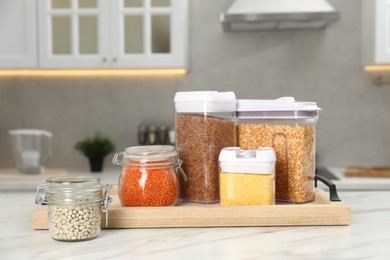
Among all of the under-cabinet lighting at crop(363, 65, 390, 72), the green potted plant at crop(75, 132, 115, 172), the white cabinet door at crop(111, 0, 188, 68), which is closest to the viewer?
the white cabinet door at crop(111, 0, 188, 68)

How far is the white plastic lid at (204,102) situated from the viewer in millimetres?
1256

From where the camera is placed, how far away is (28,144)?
2.90 m

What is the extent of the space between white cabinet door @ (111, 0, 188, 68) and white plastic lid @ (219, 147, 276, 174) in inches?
68.4

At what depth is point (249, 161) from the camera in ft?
3.70

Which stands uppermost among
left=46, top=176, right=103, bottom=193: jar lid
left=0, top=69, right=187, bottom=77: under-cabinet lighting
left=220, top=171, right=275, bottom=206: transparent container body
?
left=0, top=69, right=187, bottom=77: under-cabinet lighting

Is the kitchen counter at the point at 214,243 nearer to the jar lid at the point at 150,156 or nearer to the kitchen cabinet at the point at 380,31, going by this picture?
the jar lid at the point at 150,156

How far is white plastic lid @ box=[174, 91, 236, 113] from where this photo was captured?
4.12 ft

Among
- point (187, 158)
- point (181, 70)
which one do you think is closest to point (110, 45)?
point (181, 70)

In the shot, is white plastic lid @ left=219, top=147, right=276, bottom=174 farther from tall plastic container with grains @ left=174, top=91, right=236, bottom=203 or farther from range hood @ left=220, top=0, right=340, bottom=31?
range hood @ left=220, top=0, right=340, bottom=31

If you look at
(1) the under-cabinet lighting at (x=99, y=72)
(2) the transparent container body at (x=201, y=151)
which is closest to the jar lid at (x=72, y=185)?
(2) the transparent container body at (x=201, y=151)

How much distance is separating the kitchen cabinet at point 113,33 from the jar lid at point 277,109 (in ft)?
5.11

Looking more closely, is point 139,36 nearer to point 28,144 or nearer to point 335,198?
point 28,144

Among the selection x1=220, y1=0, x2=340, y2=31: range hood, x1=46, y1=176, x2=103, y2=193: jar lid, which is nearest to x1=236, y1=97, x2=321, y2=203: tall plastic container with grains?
x1=46, y1=176, x2=103, y2=193: jar lid

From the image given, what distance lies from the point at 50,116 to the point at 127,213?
7.42 feet
